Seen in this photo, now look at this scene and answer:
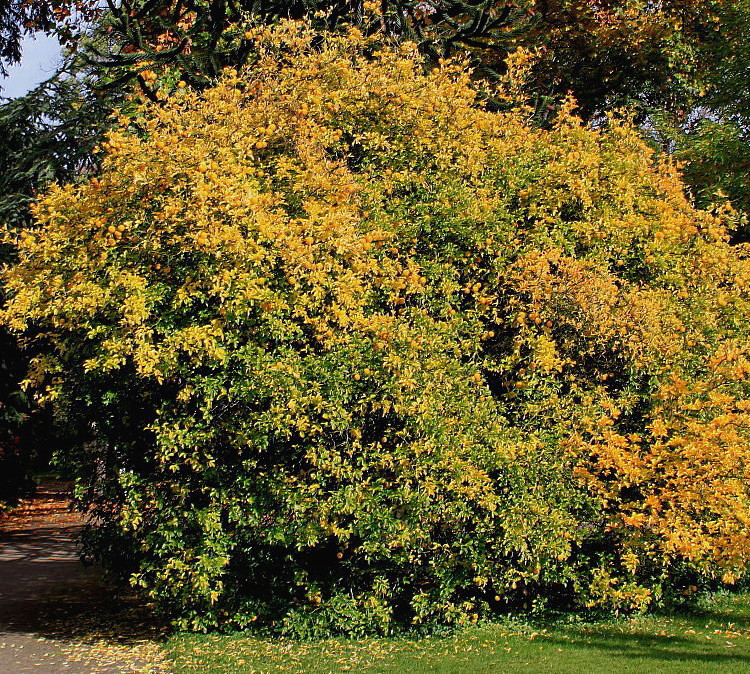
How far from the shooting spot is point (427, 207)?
317 inches

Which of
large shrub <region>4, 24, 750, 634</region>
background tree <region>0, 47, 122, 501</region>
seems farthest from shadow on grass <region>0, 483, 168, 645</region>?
background tree <region>0, 47, 122, 501</region>

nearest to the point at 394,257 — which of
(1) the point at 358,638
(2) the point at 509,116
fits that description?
(2) the point at 509,116

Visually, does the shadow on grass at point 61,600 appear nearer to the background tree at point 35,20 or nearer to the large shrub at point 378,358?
the large shrub at point 378,358

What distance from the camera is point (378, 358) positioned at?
23.6ft

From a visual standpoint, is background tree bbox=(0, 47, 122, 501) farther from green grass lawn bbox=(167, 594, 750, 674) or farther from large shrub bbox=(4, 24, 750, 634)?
green grass lawn bbox=(167, 594, 750, 674)

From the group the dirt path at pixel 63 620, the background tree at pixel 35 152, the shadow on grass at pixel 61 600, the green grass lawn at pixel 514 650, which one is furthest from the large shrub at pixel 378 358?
the background tree at pixel 35 152

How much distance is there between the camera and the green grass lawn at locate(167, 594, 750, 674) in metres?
6.55

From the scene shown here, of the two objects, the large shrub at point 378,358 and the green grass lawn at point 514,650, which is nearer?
the green grass lawn at point 514,650

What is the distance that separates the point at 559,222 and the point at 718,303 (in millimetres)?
2036

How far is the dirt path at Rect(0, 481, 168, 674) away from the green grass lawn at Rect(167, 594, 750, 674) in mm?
590

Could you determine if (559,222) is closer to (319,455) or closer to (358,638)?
(319,455)

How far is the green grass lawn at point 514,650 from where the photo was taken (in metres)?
6.55

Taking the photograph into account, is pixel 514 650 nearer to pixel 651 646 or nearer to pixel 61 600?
pixel 651 646

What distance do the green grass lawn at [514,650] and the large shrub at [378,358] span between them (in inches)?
11.5
